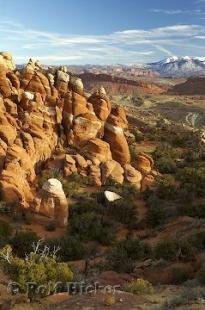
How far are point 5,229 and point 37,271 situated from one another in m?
13.8

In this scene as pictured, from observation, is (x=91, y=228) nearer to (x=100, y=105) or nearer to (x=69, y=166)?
(x=69, y=166)

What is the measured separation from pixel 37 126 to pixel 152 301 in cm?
2558

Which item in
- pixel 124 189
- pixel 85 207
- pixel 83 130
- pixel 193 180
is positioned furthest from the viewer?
pixel 83 130

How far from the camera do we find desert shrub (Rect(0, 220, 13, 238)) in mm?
27994

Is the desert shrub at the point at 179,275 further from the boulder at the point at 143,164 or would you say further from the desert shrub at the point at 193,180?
the boulder at the point at 143,164

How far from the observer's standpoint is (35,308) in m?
14.9

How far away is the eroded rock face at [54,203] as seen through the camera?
3128 centimetres

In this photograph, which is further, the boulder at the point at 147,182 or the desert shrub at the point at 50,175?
the boulder at the point at 147,182

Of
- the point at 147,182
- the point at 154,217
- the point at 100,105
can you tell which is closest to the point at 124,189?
the point at 147,182

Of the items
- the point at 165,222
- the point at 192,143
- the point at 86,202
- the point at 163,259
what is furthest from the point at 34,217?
the point at 192,143

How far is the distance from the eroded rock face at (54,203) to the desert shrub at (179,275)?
11805mm

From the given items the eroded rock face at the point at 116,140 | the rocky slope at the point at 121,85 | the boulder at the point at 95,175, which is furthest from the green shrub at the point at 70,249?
the rocky slope at the point at 121,85

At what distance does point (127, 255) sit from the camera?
2434 centimetres

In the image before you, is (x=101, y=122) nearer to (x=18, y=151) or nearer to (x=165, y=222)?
(x=18, y=151)
